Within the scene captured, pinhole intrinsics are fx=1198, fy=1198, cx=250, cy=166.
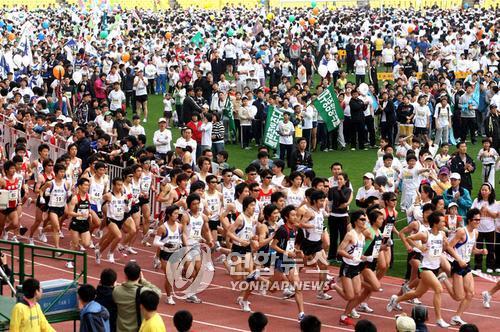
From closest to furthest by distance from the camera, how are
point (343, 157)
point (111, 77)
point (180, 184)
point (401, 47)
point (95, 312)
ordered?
point (95, 312)
point (180, 184)
point (343, 157)
point (111, 77)
point (401, 47)

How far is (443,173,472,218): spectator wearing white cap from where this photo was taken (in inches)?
695

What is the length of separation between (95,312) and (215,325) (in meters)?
3.77

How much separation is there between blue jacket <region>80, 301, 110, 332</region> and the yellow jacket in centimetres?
40

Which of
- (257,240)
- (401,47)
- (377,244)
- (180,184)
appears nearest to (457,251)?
(377,244)

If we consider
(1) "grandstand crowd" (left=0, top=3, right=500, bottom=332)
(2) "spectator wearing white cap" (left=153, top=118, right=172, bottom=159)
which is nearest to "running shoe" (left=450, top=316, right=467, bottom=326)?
(1) "grandstand crowd" (left=0, top=3, right=500, bottom=332)

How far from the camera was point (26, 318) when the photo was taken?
1069cm

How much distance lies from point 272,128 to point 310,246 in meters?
9.40

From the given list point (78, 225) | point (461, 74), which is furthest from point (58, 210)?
point (461, 74)

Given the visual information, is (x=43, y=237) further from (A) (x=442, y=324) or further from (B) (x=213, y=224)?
(A) (x=442, y=324)

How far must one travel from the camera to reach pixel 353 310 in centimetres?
1484

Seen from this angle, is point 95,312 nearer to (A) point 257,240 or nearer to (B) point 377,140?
(A) point 257,240

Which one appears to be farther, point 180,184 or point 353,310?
point 180,184

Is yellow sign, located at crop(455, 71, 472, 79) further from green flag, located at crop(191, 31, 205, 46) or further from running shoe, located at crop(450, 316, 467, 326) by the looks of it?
running shoe, located at crop(450, 316, 467, 326)
